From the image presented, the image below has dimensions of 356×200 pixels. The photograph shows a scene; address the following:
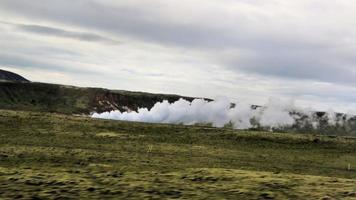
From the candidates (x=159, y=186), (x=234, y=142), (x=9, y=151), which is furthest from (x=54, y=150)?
(x=234, y=142)

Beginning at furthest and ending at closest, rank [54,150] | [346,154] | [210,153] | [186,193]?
[346,154], [210,153], [54,150], [186,193]

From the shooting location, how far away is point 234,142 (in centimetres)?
8631

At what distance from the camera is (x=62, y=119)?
97250mm

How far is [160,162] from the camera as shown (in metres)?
49.6

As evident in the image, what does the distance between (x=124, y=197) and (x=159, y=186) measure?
2.89m

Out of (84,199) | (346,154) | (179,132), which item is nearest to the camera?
(84,199)

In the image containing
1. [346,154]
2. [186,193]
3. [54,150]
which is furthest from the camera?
[346,154]

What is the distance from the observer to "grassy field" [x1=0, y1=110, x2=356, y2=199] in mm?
23172

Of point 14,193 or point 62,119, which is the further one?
point 62,119

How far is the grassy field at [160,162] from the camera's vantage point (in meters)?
23.2

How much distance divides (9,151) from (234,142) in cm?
4406

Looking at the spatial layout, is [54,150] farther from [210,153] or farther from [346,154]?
[346,154]

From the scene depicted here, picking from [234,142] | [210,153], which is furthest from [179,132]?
[210,153]

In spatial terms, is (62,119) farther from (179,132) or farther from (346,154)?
(346,154)
